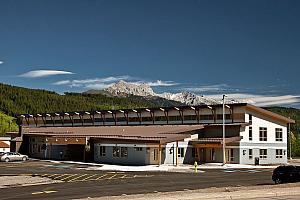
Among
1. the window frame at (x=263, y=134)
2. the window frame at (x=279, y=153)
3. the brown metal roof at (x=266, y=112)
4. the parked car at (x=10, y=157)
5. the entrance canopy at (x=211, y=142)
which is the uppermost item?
the brown metal roof at (x=266, y=112)

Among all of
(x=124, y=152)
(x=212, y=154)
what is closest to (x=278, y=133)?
(x=212, y=154)

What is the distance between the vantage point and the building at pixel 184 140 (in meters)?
60.8

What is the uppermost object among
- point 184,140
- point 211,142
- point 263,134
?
point 263,134

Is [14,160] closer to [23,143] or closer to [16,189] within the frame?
[23,143]

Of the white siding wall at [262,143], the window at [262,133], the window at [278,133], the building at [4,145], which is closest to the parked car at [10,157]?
the building at [4,145]

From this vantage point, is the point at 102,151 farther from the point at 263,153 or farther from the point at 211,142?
the point at 263,153

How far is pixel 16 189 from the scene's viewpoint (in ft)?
100

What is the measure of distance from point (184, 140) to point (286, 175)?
30479mm

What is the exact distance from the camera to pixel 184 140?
64812 mm

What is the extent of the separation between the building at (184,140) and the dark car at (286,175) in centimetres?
2319

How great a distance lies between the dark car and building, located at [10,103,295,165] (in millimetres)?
23191

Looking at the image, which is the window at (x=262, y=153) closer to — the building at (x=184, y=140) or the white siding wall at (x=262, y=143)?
the building at (x=184, y=140)

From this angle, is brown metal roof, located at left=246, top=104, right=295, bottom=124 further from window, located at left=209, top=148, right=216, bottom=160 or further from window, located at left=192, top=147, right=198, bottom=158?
window, located at left=192, top=147, right=198, bottom=158

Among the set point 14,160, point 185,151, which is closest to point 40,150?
point 14,160
